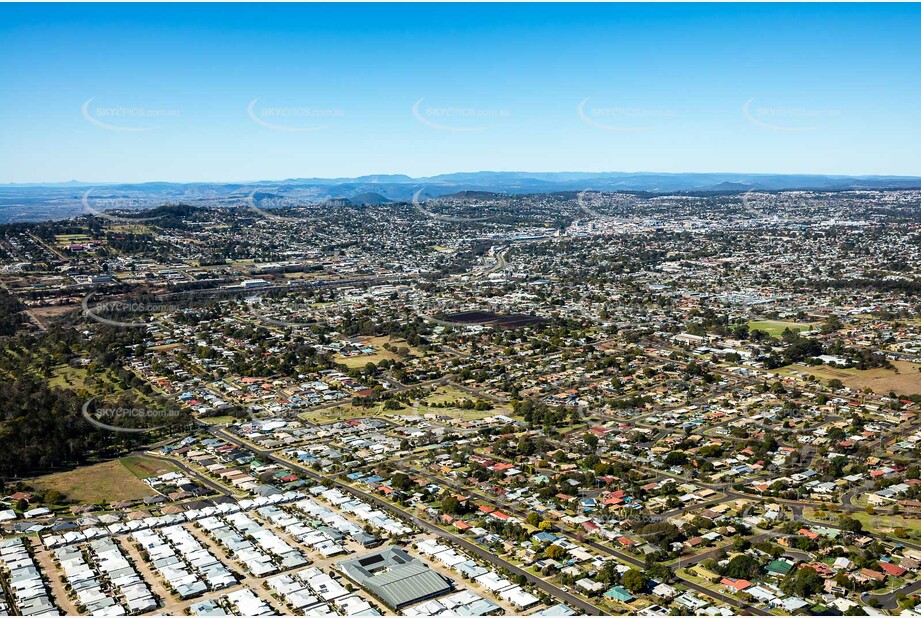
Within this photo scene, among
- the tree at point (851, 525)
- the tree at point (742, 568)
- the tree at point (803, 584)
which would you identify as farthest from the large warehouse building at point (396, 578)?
the tree at point (851, 525)

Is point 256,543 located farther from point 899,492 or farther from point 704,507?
point 899,492

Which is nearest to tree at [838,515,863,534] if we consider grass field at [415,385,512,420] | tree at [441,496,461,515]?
tree at [441,496,461,515]

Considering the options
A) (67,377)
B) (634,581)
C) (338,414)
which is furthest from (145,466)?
(634,581)

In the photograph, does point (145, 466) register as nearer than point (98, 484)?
No

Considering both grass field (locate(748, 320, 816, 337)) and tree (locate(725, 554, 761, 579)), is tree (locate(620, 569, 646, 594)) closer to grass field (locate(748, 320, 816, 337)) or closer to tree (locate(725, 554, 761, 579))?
tree (locate(725, 554, 761, 579))

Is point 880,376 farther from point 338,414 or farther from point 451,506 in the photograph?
point 338,414

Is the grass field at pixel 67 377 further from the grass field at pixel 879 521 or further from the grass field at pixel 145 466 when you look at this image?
the grass field at pixel 879 521
